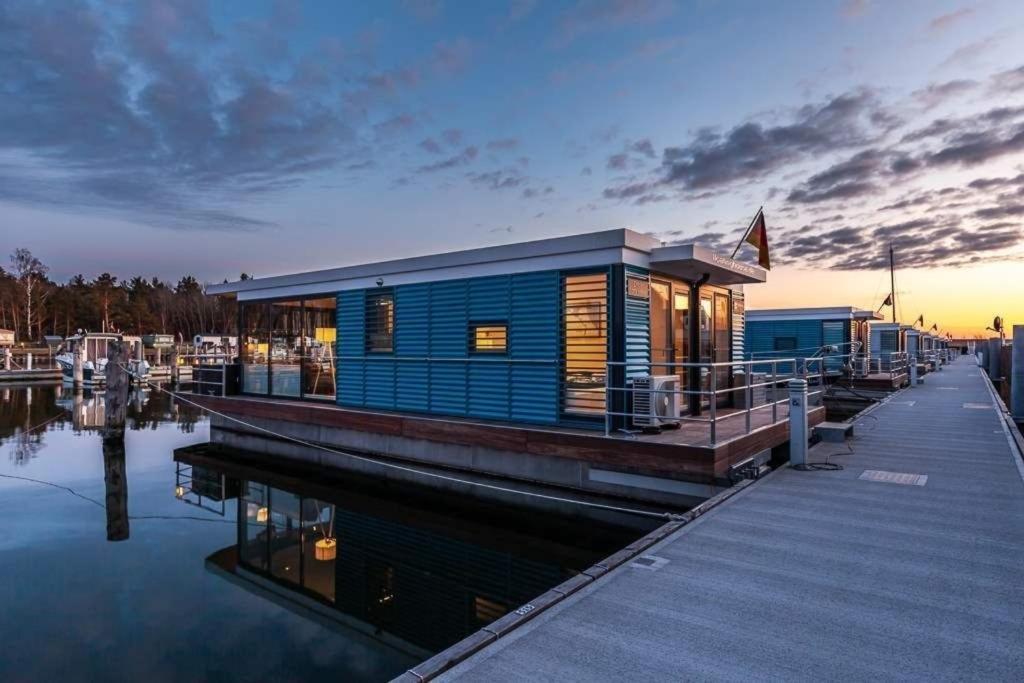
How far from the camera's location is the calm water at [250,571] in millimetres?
5215

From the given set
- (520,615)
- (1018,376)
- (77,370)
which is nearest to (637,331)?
(520,615)

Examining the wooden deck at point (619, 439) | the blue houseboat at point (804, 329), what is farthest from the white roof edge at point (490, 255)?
the blue houseboat at point (804, 329)

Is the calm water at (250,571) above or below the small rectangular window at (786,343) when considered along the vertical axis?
below

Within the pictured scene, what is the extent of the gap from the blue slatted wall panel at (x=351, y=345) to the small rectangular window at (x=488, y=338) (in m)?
3.03

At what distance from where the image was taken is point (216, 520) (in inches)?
370

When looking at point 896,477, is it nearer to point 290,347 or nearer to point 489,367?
point 489,367

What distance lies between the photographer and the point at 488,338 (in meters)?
9.95

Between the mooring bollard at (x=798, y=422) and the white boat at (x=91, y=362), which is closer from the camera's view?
the mooring bollard at (x=798, y=422)

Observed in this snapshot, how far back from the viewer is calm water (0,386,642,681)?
5215 mm

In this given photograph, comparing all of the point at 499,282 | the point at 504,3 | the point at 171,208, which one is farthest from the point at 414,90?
the point at 171,208

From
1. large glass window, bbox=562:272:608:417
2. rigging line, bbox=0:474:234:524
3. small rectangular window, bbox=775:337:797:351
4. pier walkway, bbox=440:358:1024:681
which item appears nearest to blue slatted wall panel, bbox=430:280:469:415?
large glass window, bbox=562:272:608:417

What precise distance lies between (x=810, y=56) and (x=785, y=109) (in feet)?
6.76

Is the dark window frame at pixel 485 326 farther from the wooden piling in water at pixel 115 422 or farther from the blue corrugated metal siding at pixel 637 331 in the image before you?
the wooden piling in water at pixel 115 422

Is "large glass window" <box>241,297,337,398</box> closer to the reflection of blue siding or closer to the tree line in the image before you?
the reflection of blue siding
